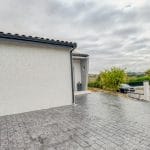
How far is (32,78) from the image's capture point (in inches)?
302

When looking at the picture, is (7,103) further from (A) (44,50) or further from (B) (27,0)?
(B) (27,0)

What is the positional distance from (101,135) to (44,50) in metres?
5.54

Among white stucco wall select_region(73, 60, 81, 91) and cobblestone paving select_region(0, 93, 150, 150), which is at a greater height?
white stucco wall select_region(73, 60, 81, 91)

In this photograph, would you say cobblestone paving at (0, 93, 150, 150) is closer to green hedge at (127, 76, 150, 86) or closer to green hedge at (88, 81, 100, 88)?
green hedge at (88, 81, 100, 88)

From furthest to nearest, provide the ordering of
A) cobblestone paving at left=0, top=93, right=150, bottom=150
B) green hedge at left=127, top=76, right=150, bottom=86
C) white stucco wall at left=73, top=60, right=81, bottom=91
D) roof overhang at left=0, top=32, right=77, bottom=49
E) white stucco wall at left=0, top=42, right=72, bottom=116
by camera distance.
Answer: green hedge at left=127, top=76, right=150, bottom=86 < white stucco wall at left=73, top=60, right=81, bottom=91 < white stucco wall at left=0, top=42, right=72, bottom=116 < roof overhang at left=0, top=32, right=77, bottom=49 < cobblestone paving at left=0, top=93, right=150, bottom=150

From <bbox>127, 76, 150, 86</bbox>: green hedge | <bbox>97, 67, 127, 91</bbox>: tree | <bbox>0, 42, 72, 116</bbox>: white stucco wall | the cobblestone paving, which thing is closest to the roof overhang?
<bbox>0, 42, 72, 116</bbox>: white stucco wall

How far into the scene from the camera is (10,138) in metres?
4.39

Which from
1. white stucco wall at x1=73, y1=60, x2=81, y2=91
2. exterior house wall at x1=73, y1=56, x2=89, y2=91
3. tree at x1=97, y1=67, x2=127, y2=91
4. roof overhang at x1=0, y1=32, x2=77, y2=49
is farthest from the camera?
tree at x1=97, y1=67, x2=127, y2=91

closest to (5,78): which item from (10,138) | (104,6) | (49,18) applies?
(10,138)

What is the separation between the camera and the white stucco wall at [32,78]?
6988mm

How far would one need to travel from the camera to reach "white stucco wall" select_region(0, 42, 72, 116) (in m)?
6.99

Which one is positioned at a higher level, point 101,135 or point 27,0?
point 27,0

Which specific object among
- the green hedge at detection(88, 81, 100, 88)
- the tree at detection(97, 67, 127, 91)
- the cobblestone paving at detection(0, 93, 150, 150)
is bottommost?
the cobblestone paving at detection(0, 93, 150, 150)

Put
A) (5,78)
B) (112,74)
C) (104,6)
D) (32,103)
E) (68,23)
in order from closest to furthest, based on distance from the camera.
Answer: (5,78)
(32,103)
(104,6)
(68,23)
(112,74)
